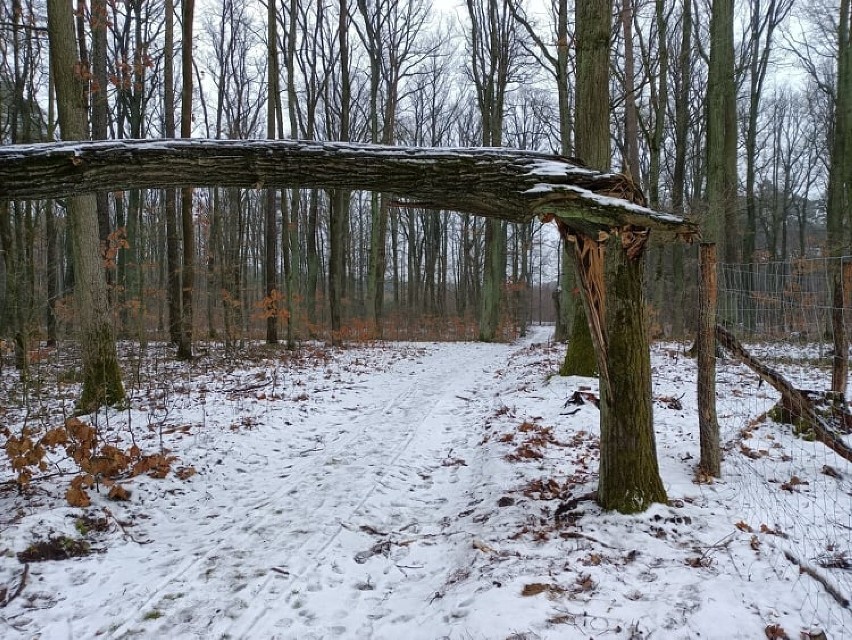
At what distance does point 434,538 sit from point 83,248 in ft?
20.6

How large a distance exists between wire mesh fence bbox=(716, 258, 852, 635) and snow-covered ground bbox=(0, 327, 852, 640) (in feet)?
0.08

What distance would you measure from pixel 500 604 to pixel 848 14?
1881cm

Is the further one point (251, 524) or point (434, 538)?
point (251, 524)

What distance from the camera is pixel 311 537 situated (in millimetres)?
3734

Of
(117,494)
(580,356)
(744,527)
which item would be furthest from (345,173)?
(580,356)

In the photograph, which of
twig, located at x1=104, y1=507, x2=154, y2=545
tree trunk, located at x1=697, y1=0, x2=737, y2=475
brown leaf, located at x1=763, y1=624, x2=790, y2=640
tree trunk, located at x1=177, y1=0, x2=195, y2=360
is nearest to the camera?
brown leaf, located at x1=763, y1=624, x2=790, y2=640

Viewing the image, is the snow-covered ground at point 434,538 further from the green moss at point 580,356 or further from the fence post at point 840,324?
the green moss at point 580,356

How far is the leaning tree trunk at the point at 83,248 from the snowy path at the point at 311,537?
2641 mm

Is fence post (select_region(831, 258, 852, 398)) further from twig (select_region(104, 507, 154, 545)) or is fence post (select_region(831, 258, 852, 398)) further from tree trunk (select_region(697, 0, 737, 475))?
twig (select_region(104, 507, 154, 545))

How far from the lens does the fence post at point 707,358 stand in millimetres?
4086

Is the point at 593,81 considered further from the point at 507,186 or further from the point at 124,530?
the point at 124,530

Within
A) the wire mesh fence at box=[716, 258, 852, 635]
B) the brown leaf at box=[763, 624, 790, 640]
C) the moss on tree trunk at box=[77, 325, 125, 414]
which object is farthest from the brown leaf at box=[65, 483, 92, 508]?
the wire mesh fence at box=[716, 258, 852, 635]

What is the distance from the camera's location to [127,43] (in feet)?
62.8

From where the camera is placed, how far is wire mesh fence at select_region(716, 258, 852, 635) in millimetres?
2916
